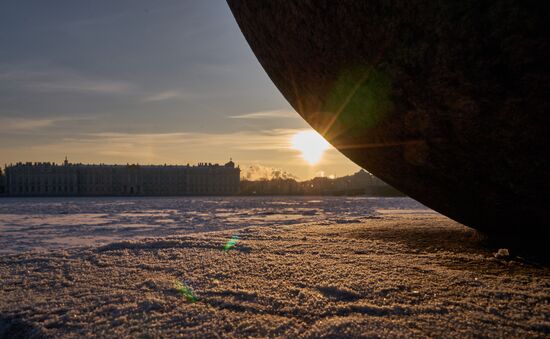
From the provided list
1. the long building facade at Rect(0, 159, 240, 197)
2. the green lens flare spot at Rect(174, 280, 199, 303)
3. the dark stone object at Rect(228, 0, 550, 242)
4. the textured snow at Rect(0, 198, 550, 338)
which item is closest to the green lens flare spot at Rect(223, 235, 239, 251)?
the textured snow at Rect(0, 198, 550, 338)

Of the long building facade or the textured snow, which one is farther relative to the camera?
the long building facade

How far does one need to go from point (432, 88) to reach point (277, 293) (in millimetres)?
1530

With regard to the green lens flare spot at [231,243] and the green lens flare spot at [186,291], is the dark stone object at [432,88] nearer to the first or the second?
the green lens flare spot at [186,291]

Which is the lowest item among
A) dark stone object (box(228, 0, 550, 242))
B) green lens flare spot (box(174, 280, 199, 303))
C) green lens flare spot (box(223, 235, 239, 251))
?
green lens flare spot (box(174, 280, 199, 303))

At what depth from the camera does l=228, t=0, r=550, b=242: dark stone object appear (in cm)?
198

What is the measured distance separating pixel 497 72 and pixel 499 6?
32 centimetres

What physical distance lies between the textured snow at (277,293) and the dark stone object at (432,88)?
2.14ft

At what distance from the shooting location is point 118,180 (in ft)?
245

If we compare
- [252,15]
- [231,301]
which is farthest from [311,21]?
[231,301]

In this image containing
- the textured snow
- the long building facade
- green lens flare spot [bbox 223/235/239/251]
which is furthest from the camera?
the long building facade

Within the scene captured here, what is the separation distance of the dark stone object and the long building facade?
7296 centimetres

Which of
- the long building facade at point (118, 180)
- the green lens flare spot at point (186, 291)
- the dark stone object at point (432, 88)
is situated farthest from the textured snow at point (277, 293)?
the long building facade at point (118, 180)

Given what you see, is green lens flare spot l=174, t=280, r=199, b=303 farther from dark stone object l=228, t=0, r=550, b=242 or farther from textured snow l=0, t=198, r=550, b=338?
dark stone object l=228, t=0, r=550, b=242

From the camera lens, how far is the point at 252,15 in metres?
2.99
